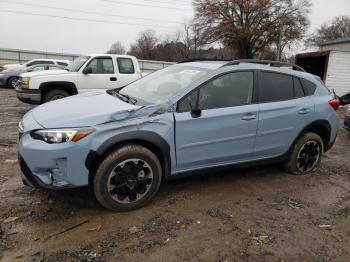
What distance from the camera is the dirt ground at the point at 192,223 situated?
3.12 meters

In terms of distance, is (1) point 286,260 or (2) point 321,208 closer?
(1) point 286,260

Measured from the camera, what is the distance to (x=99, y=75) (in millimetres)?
9695

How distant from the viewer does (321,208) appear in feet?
13.8

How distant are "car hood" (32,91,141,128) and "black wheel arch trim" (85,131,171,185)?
0.71ft

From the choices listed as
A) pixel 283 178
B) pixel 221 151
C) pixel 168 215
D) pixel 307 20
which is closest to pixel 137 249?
pixel 168 215

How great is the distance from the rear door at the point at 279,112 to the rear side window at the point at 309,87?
0.09 m

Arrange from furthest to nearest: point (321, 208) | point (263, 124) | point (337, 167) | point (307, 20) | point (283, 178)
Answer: point (307, 20), point (337, 167), point (283, 178), point (263, 124), point (321, 208)

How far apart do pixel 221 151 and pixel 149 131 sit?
1022 millimetres

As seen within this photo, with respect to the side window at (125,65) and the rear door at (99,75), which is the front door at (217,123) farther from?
the side window at (125,65)

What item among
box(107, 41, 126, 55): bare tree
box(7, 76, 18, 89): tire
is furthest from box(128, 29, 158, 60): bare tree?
box(7, 76, 18, 89): tire

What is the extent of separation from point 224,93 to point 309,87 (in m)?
1.58

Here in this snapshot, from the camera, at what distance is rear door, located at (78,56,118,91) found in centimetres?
949

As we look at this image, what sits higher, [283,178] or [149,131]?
[149,131]

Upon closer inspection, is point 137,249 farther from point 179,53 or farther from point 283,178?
point 179,53
